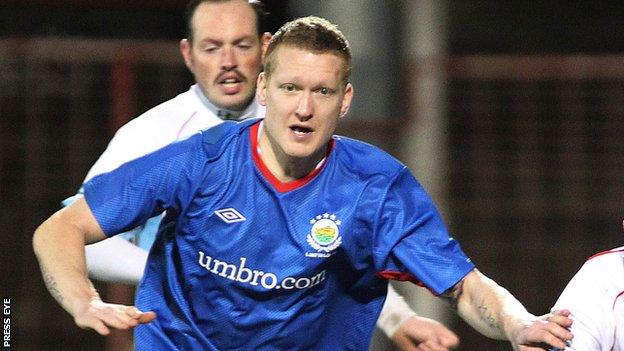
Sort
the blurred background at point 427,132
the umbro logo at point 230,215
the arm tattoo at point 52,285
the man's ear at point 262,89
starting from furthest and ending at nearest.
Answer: the blurred background at point 427,132 < the man's ear at point 262,89 < the umbro logo at point 230,215 < the arm tattoo at point 52,285

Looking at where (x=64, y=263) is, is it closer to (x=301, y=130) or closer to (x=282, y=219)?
(x=282, y=219)

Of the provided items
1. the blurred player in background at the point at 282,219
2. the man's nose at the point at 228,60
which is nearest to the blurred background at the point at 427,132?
the man's nose at the point at 228,60

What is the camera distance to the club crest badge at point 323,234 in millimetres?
4043

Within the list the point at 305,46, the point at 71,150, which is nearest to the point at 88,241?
the point at 305,46

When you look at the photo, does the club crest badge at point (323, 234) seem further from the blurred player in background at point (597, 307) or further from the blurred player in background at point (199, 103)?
the blurred player in background at point (199, 103)

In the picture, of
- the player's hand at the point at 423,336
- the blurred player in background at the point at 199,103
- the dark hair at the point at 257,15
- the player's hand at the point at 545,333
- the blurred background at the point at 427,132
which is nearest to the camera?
the player's hand at the point at 545,333

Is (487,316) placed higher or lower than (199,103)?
lower

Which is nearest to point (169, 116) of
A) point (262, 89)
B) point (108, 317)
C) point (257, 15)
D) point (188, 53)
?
point (188, 53)

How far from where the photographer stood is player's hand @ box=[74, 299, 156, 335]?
3.53 meters

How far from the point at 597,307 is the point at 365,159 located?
82cm

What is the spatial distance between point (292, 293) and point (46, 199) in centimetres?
315

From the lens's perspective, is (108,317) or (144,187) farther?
(144,187)

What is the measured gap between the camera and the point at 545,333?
3.65 m

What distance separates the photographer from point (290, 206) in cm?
405
